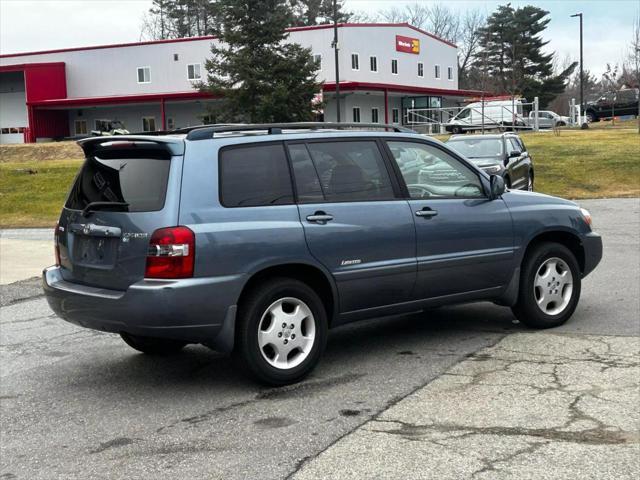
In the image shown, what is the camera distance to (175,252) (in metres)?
5.09

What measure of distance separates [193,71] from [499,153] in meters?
43.0

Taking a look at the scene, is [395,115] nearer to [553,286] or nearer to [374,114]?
[374,114]

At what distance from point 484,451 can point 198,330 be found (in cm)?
199

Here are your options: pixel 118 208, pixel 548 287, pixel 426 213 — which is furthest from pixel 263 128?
pixel 548 287

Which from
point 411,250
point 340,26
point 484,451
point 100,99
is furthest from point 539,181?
point 100,99

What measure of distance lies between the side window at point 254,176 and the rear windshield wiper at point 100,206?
2.23 feet

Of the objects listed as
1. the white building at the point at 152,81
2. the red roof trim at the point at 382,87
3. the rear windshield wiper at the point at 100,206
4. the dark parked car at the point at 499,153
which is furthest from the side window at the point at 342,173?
the white building at the point at 152,81

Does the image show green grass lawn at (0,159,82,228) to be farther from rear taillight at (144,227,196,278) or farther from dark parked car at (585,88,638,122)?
dark parked car at (585,88,638,122)

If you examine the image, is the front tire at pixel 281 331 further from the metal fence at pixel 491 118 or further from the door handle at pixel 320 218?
the metal fence at pixel 491 118

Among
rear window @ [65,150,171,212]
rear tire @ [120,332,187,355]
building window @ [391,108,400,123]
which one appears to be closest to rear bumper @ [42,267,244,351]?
rear window @ [65,150,171,212]

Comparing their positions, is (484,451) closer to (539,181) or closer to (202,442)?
(202,442)

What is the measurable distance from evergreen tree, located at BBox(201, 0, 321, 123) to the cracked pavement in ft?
121

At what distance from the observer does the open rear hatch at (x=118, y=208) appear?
17.1ft

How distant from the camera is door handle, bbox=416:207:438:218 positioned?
6196mm
